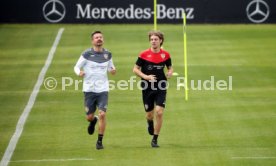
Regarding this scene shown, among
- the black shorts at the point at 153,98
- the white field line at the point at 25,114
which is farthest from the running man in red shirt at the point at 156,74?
the white field line at the point at 25,114

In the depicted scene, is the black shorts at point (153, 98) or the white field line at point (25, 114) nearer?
the white field line at point (25, 114)

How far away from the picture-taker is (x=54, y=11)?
42.2 meters

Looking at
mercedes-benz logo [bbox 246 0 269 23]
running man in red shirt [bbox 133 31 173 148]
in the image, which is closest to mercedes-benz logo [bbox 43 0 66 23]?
mercedes-benz logo [bbox 246 0 269 23]

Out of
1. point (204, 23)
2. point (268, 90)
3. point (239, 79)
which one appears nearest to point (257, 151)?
point (268, 90)

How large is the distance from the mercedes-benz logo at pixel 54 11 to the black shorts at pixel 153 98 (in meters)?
21.6

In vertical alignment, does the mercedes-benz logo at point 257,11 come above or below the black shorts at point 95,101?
below

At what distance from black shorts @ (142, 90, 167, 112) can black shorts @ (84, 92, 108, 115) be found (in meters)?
0.96

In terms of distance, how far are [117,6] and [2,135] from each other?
2040cm

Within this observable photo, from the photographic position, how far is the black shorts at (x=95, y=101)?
20.3 meters

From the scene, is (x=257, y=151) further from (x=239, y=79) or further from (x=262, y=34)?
(x=262, y=34)

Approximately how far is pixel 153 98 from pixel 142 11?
2163 centimetres

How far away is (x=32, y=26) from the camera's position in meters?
42.2

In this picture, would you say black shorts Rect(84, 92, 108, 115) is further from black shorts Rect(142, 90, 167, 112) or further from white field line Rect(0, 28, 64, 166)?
white field line Rect(0, 28, 64, 166)

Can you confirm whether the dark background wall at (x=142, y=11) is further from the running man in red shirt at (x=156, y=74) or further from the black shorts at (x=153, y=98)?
the running man in red shirt at (x=156, y=74)
